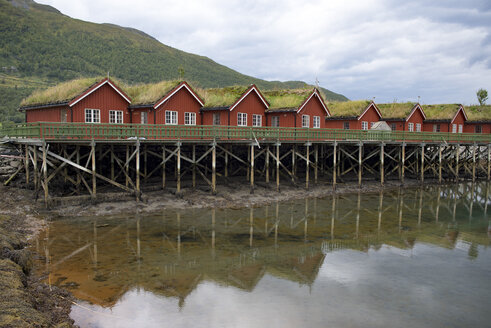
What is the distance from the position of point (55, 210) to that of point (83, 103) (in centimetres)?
750

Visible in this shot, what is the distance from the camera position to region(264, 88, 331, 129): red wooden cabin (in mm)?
32500

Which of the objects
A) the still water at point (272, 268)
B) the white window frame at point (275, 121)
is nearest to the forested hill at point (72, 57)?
the white window frame at point (275, 121)

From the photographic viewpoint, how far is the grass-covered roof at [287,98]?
108 ft

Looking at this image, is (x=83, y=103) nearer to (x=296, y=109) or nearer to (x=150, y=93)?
(x=150, y=93)

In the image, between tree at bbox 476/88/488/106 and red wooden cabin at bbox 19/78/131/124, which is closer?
red wooden cabin at bbox 19/78/131/124

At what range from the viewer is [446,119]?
43812mm

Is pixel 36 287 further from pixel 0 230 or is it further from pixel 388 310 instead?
pixel 388 310

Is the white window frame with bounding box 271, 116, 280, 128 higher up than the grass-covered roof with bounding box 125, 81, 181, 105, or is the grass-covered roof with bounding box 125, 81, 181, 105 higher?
the grass-covered roof with bounding box 125, 81, 181, 105

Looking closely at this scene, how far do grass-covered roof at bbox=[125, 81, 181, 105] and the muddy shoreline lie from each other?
6414mm

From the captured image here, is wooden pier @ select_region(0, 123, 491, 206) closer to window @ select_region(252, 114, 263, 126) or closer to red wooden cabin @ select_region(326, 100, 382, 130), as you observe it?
window @ select_region(252, 114, 263, 126)

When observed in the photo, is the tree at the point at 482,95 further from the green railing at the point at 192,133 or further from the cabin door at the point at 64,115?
the cabin door at the point at 64,115

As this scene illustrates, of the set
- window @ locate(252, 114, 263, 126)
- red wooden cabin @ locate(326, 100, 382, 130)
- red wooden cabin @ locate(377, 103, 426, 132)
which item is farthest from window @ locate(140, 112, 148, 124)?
red wooden cabin @ locate(377, 103, 426, 132)

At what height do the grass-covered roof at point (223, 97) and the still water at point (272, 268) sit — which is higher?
the grass-covered roof at point (223, 97)

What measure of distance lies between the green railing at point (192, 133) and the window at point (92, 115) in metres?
1.40
